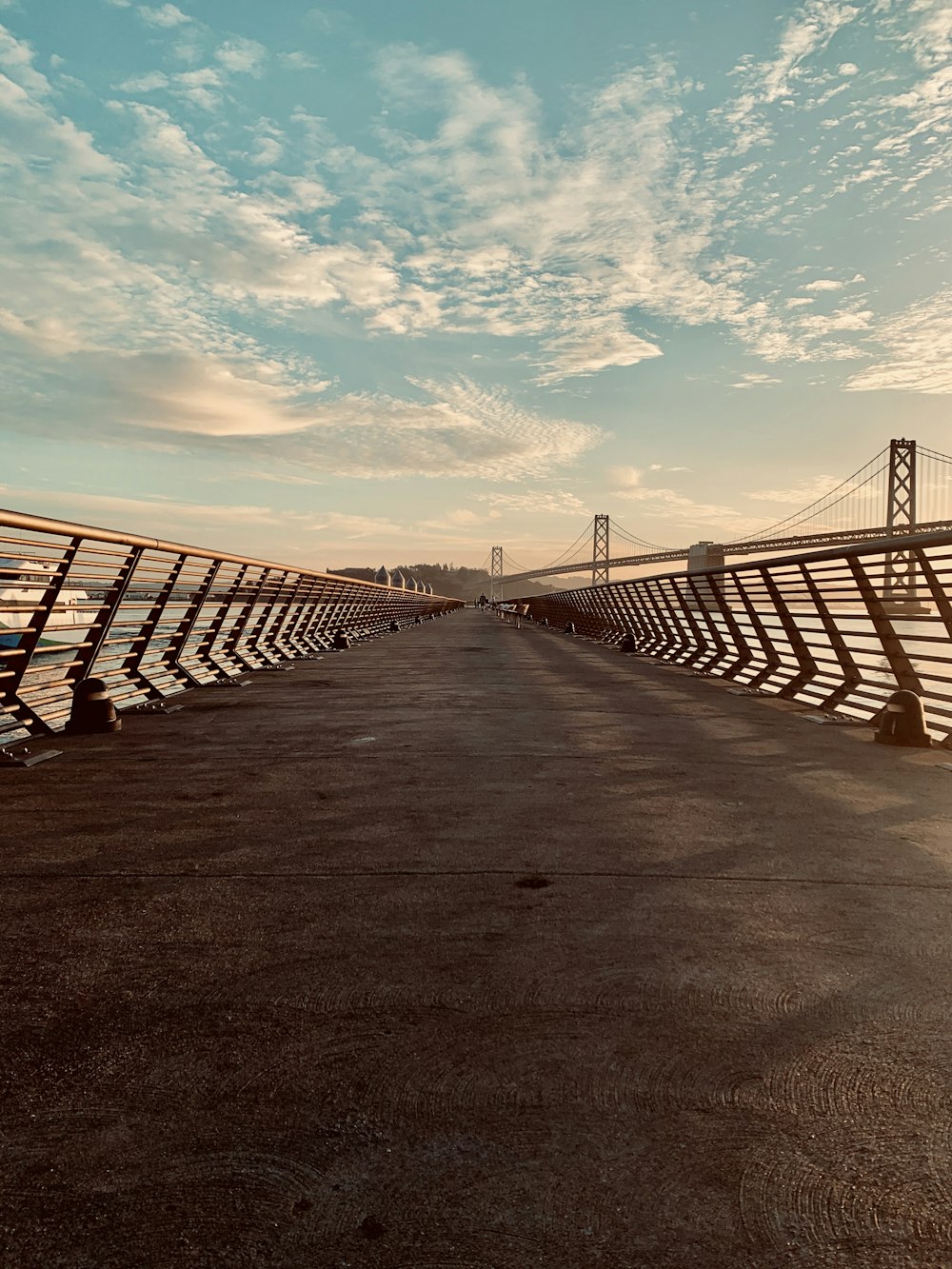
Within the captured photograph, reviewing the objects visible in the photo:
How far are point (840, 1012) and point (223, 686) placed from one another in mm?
10142

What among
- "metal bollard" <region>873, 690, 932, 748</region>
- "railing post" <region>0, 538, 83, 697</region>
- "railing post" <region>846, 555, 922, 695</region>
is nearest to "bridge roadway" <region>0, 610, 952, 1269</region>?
"railing post" <region>0, 538, 83, 697</region>

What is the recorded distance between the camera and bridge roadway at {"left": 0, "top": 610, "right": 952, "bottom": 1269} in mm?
1640

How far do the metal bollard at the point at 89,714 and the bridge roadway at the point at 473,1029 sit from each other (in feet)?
7.31

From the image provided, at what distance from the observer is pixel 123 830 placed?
4367 mm

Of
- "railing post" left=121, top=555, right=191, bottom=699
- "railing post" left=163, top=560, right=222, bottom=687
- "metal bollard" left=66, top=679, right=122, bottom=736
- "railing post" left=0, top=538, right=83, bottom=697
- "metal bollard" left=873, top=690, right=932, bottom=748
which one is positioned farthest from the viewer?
"railing post" left=163, top=560, right=222, bottom=687

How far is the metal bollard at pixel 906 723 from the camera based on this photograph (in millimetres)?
7301

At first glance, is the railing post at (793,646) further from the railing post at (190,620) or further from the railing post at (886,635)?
the railing post at (190,620)

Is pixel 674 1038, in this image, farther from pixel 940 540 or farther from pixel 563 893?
pixel 940 540

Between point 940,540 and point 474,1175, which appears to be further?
point 940,540

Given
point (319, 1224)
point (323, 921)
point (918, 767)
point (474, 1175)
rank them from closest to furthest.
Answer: point (319, 1224) → point (474, 1175) → point (323, 921) → point (918, 767)

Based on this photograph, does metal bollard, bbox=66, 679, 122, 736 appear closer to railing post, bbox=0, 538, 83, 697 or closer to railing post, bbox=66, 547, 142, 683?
railing post, bbox=66, 547, 142, 683

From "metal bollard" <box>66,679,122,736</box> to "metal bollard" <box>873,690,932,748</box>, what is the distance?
238 inches

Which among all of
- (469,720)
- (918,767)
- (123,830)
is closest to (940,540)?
(918,767)

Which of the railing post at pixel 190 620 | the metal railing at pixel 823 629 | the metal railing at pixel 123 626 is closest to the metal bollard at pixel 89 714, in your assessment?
the metal railing at pixel 123 626
